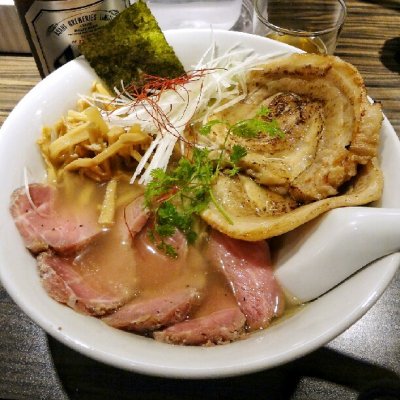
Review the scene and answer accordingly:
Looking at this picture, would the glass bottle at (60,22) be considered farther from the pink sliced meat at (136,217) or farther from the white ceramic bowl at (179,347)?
the pink sliced meat at (136,217)

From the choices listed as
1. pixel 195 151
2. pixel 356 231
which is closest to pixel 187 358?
pixel 356 231

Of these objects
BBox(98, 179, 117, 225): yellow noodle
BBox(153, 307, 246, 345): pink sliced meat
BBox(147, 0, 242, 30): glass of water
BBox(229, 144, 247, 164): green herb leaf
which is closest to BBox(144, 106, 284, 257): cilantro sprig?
BBox(229, 144, 247, 164): green herb leaf

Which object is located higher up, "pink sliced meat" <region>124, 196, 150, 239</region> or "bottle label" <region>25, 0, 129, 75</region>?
"bottle label" <region>25, 0, 129, 75</region>

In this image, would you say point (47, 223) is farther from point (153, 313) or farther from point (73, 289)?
point (153, 313)

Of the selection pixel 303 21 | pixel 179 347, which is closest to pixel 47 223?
pixel 179 347

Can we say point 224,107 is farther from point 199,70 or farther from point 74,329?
point 74,329

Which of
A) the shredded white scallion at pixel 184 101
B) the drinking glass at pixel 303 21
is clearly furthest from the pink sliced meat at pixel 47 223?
the drinking glass at pixel 303 21

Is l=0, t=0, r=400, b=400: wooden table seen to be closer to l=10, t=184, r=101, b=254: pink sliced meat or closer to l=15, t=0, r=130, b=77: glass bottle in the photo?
l=10, t=184, r=101, b=254: pink sliced meat
